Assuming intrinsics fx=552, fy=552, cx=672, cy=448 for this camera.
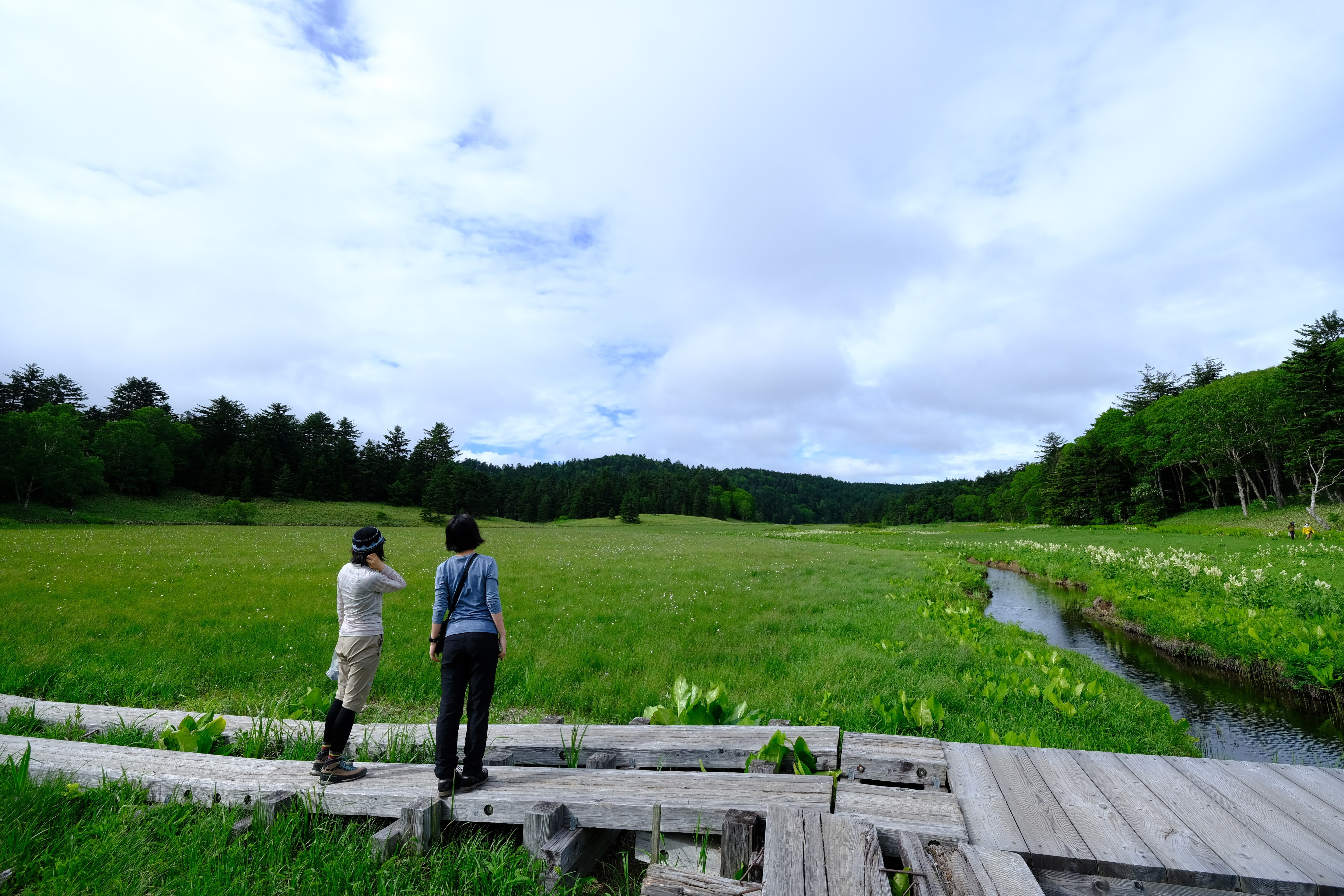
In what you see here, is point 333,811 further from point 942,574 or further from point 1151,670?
point 942,574

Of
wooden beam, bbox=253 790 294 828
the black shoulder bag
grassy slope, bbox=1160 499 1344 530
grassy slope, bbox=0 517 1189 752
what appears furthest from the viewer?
grassy slope, bbox=1160 499 1344 530

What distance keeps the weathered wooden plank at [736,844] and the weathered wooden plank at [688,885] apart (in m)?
0.23

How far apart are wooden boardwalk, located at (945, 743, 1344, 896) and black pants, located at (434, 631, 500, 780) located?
3.50 metres

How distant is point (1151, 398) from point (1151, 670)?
92.8m

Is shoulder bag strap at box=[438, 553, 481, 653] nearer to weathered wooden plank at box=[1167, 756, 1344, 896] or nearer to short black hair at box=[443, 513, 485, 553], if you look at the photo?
short black hair at box=[443, 513, 485, 553]

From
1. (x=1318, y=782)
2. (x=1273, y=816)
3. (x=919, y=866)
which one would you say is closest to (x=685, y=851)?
Answer: (x=919, y=866)

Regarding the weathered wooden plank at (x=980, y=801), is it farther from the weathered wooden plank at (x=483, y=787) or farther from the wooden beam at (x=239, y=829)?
the wooden beam at (x=239, y=829)

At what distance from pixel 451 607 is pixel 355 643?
1.01m

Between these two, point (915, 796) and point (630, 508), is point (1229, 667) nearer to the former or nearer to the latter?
point (915, 796)

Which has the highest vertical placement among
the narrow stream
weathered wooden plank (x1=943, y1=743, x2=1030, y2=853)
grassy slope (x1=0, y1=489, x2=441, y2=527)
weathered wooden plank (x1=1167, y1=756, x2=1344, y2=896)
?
weathered wooden plank (x1=1167, y1=756, x2=1344, y2=896)

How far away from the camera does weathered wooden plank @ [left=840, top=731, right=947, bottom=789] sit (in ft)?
14.2

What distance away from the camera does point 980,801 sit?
12.4ft

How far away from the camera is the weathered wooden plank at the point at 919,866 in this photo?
298 cm

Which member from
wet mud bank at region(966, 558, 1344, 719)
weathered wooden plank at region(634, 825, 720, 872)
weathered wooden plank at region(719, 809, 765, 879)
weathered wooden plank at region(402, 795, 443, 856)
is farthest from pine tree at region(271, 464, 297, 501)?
weathered wooden plank at region(719, 809, 765, 879)
